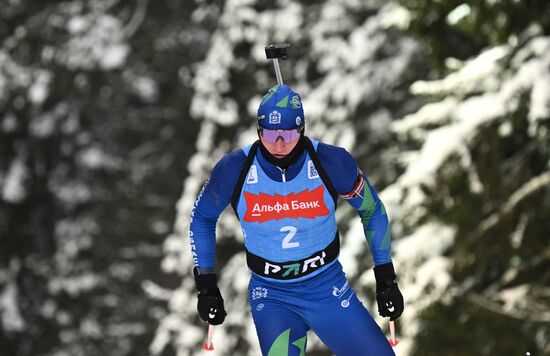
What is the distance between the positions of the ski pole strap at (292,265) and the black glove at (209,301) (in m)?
0.24

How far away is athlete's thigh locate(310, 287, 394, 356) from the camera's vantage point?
513 centimetres

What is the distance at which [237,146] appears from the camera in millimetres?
14086

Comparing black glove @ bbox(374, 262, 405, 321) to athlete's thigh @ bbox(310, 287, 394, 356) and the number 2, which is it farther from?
the number 2

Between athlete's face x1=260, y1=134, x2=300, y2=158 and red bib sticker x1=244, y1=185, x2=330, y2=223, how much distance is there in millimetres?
234

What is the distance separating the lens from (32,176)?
841 inches

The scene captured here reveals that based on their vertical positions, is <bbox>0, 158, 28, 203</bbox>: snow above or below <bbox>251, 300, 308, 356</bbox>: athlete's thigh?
above

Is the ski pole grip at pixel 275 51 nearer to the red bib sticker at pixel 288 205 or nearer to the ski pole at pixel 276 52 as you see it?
the ski pole at pixel 276 52

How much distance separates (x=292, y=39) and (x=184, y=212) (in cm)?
286

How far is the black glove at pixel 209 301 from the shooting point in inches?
206

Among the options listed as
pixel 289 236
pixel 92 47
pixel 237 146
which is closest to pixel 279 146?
pixel 289 236

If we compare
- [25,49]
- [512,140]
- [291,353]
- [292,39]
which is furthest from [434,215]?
[25,49]

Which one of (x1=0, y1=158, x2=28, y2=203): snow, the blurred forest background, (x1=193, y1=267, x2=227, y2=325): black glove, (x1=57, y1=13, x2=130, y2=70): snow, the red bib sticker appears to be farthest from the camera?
(x1=0, y1=158, x2=28, y2=203): snow

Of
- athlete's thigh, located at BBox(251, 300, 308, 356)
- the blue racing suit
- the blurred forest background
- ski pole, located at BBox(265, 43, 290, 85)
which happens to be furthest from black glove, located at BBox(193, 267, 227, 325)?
the blurred forest background

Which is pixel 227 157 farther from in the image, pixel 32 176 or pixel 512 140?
pixel 32 176
